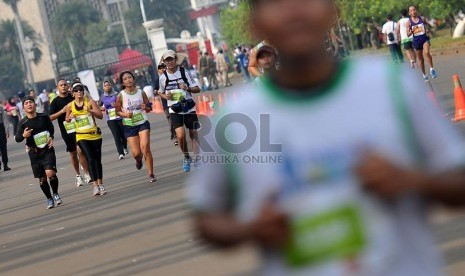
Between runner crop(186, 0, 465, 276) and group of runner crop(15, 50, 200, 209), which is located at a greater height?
runner crop(186, 0, 465, 276)

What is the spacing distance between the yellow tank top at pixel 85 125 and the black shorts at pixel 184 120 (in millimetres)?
1027

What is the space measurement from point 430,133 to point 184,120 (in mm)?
15288

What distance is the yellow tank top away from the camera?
61.2ft

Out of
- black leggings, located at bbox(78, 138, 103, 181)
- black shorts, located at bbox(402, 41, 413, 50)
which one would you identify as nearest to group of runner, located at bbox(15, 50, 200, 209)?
black leggings, located at bbox(78, 138, 103, 181)

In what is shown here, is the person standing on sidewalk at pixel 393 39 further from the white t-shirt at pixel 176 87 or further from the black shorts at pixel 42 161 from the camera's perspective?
the black shorts at pixel 42 161

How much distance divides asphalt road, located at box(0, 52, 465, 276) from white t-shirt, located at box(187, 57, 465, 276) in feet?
6.57

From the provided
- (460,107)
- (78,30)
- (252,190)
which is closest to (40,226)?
(460,107)

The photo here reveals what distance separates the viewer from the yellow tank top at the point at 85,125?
1864 centimetres

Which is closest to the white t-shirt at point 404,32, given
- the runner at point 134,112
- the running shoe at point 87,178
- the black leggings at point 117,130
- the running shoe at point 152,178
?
the black leggings at point 117,130

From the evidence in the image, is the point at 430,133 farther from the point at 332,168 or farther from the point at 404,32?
the point at 404,32

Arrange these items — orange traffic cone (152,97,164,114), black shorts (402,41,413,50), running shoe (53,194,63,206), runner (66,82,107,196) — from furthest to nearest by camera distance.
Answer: orange traffic cone (152,97,164,114) < black shorts (402,41,413,50) < running shoe (53,194,63,206) < runner (66,82,107,196)

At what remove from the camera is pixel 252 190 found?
12.0 feet

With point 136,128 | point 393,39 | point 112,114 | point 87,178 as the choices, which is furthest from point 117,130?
point 393,39

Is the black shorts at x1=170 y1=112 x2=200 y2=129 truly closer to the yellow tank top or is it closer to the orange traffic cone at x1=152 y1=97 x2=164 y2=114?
the yellow tank top
